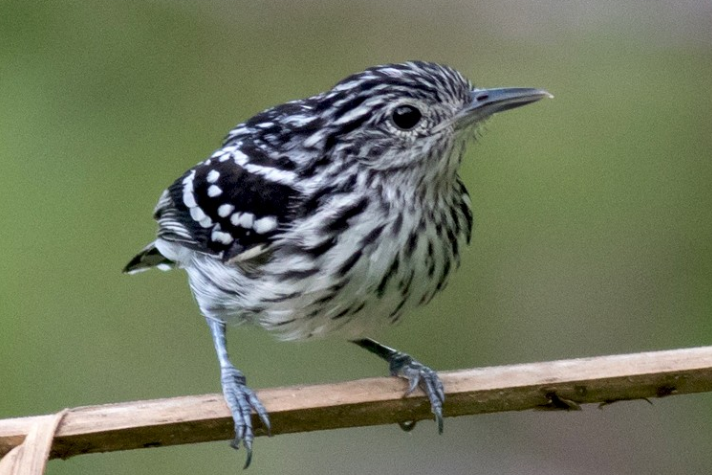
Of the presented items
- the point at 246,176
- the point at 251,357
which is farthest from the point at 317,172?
the point at 251,357

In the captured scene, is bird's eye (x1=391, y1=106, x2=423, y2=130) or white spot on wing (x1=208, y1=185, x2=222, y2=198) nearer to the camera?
bird's eye (x1=391, y1=106, x2=423, y2=130)

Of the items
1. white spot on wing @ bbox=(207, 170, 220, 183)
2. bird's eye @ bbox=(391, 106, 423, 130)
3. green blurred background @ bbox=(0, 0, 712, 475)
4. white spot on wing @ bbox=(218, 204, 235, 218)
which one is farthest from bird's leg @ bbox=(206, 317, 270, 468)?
green blurred background @ bbox=(0, 0, 712, 475)

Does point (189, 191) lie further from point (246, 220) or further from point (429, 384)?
point (429, 384)

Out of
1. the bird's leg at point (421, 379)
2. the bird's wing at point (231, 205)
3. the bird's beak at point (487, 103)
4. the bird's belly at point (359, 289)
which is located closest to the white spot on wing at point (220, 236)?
the bird's wing at point (231, 205)

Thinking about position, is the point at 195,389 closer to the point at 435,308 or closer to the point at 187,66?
the point at 435,308

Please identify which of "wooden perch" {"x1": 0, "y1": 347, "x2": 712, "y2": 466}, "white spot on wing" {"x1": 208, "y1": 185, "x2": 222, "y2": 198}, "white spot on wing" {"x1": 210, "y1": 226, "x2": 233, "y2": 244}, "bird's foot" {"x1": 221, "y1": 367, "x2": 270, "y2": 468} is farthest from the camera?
"white spot on wing" {"x1": 208, "y1": 185, "x2": 222, "y2": 198}

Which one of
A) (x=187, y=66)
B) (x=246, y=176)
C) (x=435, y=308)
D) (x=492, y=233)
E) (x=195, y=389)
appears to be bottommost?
(x=195, y=389)

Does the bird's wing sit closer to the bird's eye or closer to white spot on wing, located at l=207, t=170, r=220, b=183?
white spot on wing, located at l=207, t=170, r=220, b=183
